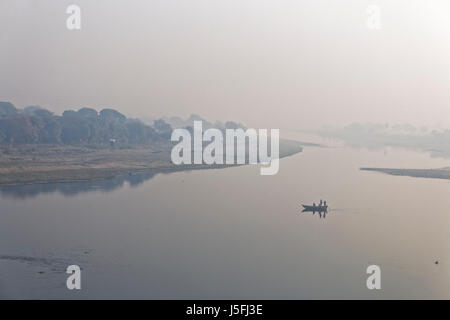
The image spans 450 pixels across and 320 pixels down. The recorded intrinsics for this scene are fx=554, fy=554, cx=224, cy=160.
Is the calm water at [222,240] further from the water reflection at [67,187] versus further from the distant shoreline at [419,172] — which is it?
the distant shoreline at [419,172]

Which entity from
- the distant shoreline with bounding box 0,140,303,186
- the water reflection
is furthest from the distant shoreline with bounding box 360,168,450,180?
the water reflection

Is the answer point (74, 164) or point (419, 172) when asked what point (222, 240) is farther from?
point (419, 172)

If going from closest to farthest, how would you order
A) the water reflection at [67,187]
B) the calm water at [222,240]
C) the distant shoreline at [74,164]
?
the calm water at [222,240] → the water reflection at [67,187] → the distant shoreline at [74,164]

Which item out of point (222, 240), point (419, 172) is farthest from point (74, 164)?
point (419, 172)

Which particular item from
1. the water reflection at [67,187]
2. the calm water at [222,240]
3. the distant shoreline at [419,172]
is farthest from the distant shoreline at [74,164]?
the distant shoreline at [419,172]

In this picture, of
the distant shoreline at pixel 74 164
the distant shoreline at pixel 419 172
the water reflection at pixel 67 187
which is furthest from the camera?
the distant shoreline at pixel 419 172

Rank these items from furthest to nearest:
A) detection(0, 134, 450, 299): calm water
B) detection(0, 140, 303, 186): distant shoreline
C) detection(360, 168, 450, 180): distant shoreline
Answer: detection(360, 168, 450, 180): distant shoreline
detection(0, 140, 303, 186): distant shoreline
detection(0, 134, 450, 299): calm water

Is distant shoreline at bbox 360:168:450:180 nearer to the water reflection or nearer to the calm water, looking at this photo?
the calm water
